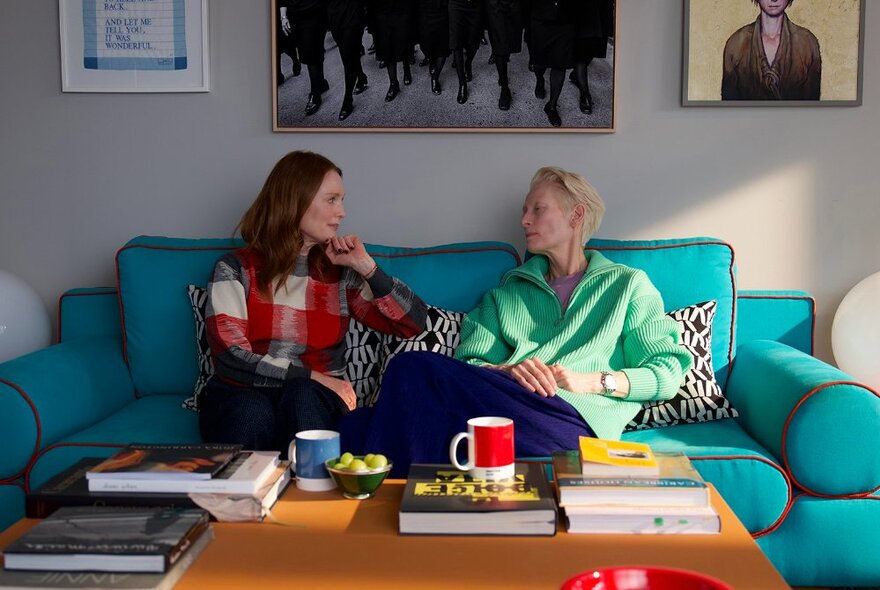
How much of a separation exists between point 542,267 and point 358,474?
1.24 meters

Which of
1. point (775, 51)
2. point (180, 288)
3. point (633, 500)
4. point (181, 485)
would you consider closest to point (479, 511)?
point (633, 500)

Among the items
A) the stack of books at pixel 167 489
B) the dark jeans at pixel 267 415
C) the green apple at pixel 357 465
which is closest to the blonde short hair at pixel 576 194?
the dark jeans at pixel 267 415

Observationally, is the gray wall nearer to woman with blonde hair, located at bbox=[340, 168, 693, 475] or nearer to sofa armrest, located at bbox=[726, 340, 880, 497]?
woman with blonde hair, located at bbox=[340, 168, 693, 475]

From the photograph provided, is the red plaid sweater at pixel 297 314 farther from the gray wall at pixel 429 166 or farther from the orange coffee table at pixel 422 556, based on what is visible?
the orange coffee table at pixel 422 556

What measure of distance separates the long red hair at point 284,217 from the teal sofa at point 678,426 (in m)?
0.19

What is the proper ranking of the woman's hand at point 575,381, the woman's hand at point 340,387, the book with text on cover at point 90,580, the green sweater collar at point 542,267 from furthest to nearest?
the green sweater collar at point 542,267 → the woman's hand at point 340,387 → the woman's hand at point 575,381 → the book with text on cover at point 90,580

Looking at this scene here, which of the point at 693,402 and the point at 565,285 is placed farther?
the point at 565,285

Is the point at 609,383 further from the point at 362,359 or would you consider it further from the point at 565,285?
the point at 362,359

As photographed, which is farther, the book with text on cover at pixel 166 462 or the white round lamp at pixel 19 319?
the white round lamp at pixel 19 319

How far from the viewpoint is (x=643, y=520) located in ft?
4.73

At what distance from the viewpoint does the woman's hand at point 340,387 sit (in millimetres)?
2461

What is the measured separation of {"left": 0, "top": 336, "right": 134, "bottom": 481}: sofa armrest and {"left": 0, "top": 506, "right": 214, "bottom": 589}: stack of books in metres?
0.94

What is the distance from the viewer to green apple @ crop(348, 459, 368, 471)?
5.27 ft

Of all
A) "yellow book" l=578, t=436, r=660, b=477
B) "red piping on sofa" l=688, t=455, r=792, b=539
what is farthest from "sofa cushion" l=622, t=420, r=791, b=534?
"yellow book" l=578, t=436, r=660, b=477
